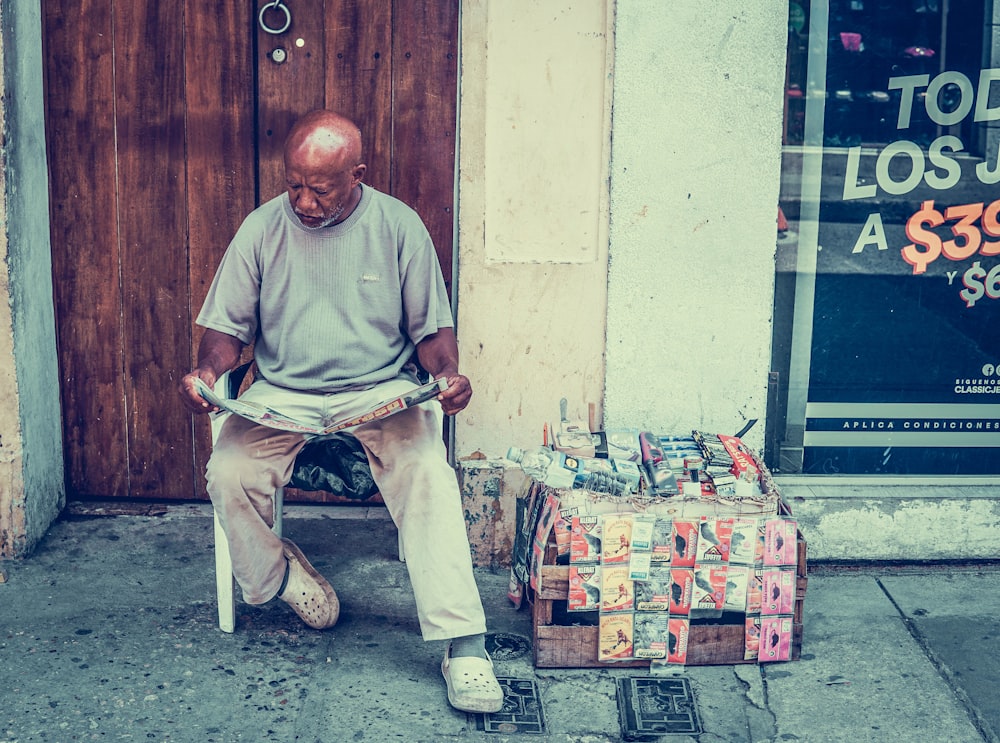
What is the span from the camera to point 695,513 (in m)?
3.18

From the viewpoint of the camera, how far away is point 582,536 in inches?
123

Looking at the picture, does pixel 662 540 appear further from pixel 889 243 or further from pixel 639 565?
pixel 889 243

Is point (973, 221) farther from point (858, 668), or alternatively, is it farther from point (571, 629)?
point (571, 629)

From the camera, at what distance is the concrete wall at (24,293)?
363 cm

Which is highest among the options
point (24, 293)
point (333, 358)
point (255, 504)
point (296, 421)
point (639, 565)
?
point (24, 293)

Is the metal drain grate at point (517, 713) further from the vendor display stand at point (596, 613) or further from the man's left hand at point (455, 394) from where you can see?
the man's left hand at point (455, 394)

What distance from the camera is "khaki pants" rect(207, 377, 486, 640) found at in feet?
10.1

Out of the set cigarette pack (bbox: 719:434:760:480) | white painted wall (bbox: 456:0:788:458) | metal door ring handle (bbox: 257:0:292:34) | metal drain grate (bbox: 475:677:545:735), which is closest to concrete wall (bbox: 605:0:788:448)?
white painted wall (bbox: 456:0:788:458)

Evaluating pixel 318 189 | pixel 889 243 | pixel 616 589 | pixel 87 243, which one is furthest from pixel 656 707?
pixel 87 243

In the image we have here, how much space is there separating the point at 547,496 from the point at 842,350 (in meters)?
1.27

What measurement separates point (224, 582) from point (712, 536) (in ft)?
4.52

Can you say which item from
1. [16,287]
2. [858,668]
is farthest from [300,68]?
[858,668]

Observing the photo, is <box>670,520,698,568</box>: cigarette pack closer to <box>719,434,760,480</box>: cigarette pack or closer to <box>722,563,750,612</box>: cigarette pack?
<box>722,563,750,612</box>: cigarette pack

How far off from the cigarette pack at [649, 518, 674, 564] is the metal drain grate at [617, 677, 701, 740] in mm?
336
